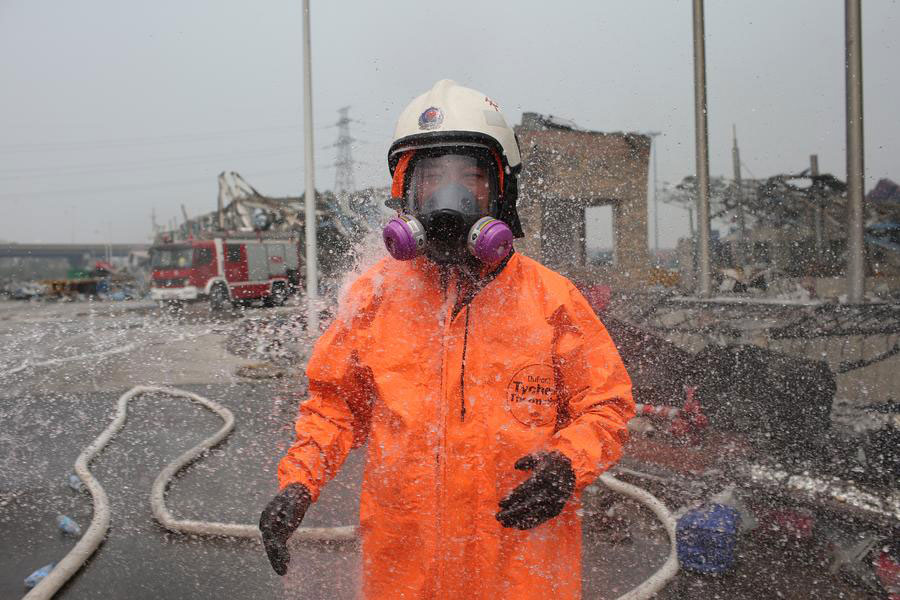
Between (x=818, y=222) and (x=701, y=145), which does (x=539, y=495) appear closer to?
(x=701, y=145)

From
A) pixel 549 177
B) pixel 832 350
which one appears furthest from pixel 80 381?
pixel 832 350

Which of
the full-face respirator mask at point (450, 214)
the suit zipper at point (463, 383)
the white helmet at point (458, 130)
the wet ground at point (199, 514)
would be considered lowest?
the wet ground at point (199, 514)

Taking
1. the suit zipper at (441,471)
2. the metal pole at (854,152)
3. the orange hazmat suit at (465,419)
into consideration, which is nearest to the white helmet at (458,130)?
the orange hazmat suit at (465,419)

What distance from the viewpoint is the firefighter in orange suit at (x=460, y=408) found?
1574 millimetres

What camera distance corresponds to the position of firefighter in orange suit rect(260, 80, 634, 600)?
1574 mm

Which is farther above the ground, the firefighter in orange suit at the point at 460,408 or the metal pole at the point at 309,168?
the metal pole at the point at 309,168

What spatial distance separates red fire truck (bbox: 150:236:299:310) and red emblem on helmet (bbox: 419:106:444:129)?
2174 cm

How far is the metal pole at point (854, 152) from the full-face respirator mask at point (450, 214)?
6770mm

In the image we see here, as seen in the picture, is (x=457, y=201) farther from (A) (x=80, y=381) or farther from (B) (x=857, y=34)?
(A) (x=80, y=381)

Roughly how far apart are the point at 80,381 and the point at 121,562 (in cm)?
611

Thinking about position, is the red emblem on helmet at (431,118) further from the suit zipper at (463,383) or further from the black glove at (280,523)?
the black glove at (280,523)

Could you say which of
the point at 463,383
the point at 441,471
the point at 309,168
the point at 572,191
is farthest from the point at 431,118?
the point at 309,168

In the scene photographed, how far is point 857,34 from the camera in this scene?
22.6ft

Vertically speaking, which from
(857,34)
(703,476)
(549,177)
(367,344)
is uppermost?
(857,34)
